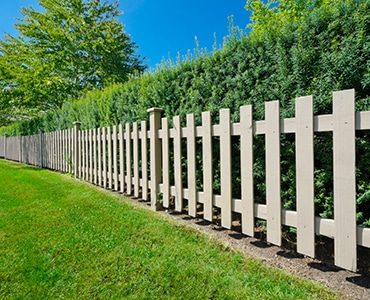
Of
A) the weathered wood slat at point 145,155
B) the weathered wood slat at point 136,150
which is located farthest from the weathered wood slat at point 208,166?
the weathered wood slat at point 136,150

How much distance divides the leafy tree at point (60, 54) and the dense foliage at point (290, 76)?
12.5m

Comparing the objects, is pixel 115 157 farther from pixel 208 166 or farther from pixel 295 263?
pixel 295 263

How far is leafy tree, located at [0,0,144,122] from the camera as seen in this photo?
15352mm

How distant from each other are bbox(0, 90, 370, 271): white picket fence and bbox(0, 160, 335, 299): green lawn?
0.33 metres

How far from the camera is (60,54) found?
1641cm

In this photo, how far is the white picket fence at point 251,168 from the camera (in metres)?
1.87

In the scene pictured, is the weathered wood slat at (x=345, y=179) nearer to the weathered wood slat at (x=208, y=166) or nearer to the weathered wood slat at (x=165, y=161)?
the weathered wood slat at (x=208, y=166)

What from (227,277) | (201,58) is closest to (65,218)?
(227,277)

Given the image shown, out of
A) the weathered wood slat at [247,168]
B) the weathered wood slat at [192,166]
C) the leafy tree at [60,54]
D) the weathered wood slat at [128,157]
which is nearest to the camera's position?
the weathered wood slat at [247,168]

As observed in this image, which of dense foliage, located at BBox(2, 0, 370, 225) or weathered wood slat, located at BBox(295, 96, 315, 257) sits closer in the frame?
weathered wood slat, located at BBox(295, 96, 315, 257)

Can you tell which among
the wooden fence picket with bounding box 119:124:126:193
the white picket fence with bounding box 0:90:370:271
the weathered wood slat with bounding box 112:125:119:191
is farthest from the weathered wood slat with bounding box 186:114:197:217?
the weathered wood slat with bounding box 112:125:119:191

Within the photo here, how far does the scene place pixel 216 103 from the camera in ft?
10.7

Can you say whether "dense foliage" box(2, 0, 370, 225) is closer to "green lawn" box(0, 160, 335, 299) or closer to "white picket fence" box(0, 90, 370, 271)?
"white picket fence" box(0, 90, 370, 271)

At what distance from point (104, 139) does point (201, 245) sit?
10.6ft
